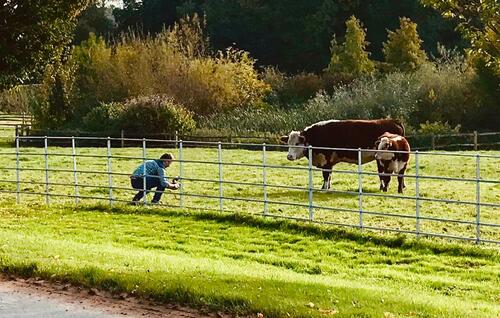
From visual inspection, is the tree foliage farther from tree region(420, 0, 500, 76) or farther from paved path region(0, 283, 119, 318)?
paved path region(0, 283, 119, 318)

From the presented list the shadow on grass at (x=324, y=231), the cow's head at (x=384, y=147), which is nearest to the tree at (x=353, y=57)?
the cow's head at (x=384, y=147)

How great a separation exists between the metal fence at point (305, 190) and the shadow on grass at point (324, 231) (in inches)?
7.8

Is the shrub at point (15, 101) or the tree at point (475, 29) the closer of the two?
the tree at point (475, 29)

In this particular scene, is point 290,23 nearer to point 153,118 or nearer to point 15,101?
point 15,101

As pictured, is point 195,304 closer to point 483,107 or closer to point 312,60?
point 483,107

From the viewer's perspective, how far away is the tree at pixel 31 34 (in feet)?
62.1

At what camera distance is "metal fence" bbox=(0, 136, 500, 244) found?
48.3 feet

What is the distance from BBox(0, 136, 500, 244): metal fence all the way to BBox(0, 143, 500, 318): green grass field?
122 mm

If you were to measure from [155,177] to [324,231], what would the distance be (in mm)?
4600

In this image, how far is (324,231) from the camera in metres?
14.6

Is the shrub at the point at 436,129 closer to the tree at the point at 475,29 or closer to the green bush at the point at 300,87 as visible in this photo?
the green bush at the point at 300,87

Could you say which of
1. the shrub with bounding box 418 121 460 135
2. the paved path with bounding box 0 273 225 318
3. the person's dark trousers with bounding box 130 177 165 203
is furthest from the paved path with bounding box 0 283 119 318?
the shrub with bounding box 418 121 460 135

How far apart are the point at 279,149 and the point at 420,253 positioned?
24.7m

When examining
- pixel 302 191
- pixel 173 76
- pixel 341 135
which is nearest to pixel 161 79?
pixel 173 76
